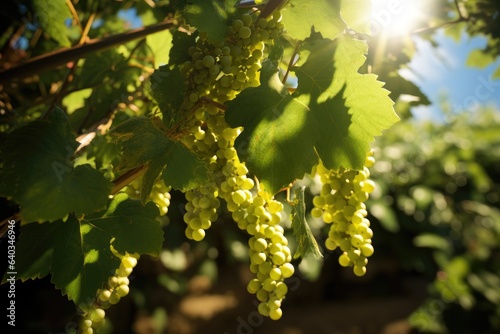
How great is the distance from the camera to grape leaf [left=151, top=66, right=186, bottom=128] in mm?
Answer: 822

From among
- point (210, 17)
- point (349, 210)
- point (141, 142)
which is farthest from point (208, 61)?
point (349, 210)

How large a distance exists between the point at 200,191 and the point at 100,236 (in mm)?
199

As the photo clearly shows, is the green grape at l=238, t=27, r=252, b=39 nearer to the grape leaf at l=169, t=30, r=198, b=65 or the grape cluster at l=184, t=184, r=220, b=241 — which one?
the grape leaf at l=169, t=30, r=198, b=65

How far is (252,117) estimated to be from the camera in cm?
77

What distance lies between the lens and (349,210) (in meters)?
0.89

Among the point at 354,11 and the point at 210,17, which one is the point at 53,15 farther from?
the point at 354,11

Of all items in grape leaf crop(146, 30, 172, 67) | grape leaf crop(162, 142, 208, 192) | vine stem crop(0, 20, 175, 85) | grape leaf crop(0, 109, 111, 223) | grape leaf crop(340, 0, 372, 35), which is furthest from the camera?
grape leaf crop(146, 30, 172, 67)

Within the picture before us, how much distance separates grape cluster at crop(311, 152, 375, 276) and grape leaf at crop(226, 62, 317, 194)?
0.13m

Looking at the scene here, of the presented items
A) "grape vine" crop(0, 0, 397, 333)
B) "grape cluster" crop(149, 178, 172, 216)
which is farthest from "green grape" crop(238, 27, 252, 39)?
"grape cluster" crop(149, 178, 172, 216)

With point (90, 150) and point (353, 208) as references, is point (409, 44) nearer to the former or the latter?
point (353, 208)

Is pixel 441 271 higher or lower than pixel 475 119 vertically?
higher

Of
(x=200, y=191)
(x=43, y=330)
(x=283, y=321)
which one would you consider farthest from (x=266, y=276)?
(x=283, y=321)

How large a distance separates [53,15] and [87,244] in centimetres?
75

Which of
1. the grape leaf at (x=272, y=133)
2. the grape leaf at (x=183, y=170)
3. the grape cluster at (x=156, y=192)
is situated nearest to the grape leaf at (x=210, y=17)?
the grape leaf at (x=272, y=133)
